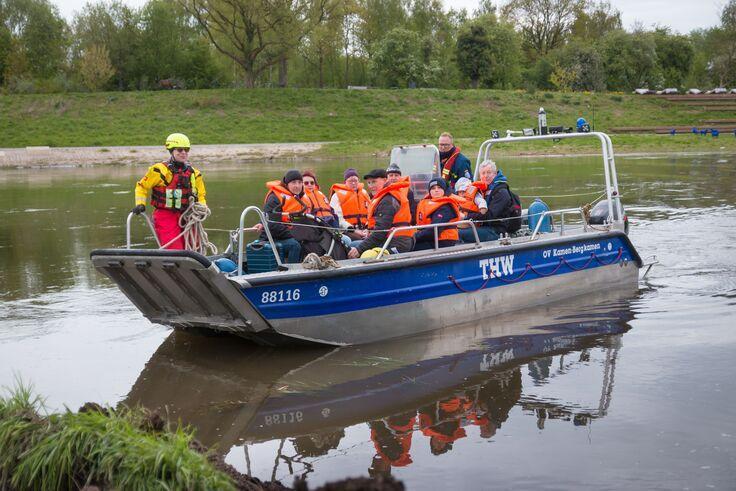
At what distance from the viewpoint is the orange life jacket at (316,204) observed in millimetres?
9250

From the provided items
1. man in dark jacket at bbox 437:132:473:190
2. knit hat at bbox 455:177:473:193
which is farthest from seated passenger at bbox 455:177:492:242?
man in dark jacket at bbox 437:132:473:190

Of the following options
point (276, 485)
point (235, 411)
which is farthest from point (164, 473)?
point (235, 411)

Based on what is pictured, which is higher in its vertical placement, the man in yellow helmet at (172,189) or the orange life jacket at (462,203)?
the man in yellow helmet at (172,189)

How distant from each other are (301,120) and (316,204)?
38820 millimetres

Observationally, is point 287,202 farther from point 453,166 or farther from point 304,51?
point 304,51

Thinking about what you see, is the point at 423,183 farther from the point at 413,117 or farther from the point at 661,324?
the point at 413,117

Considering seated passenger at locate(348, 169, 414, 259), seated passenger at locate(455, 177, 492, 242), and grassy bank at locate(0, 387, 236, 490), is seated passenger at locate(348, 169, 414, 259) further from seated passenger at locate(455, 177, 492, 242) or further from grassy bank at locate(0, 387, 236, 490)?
grassy bank at locate(0, 387, 236, 490)

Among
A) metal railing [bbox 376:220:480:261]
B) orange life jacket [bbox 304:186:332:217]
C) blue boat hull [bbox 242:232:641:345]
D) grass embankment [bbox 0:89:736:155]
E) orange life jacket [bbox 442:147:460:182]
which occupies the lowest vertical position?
blue boat hull [bbox 242:232:641:345]

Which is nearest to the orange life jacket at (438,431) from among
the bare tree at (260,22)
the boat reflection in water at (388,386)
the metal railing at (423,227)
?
the boat reflection in water at (388,386)

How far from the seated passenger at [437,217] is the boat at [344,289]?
0.52ft

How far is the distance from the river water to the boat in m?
0.21

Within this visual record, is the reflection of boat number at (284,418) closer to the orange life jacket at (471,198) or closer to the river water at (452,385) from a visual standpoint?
the river water at (452,385)

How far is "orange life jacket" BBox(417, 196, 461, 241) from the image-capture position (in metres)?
9.31

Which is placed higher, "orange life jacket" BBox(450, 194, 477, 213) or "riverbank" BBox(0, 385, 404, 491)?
"orange life jacket" BBox(450, 194, 477, 213)
